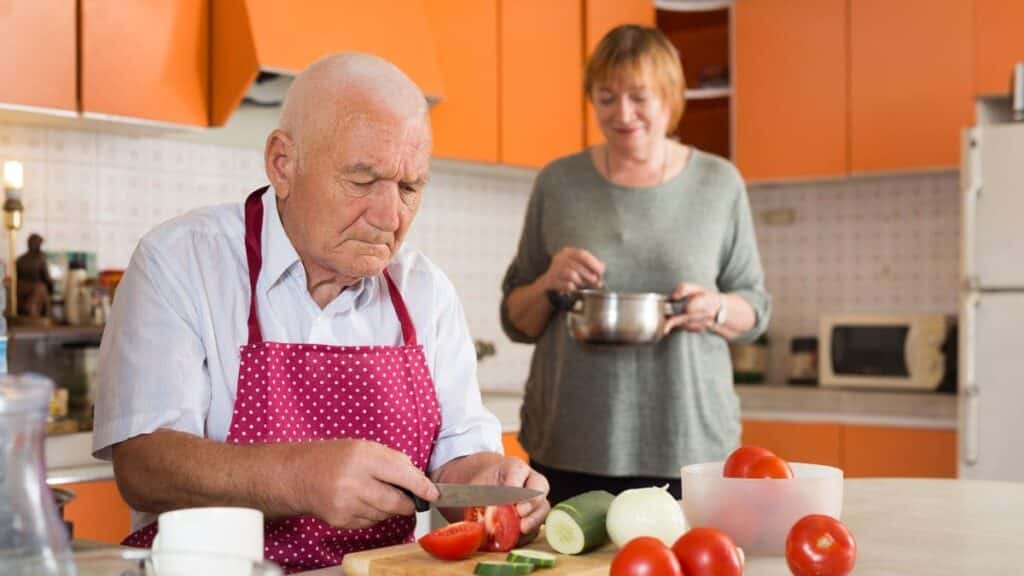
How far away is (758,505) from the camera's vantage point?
142 centimetres

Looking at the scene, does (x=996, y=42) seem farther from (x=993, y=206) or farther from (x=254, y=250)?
(x=254, y=250)

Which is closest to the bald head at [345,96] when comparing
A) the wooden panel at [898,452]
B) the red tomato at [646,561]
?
the red tomato at [646,561]

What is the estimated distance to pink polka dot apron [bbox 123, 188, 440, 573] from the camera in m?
1.58

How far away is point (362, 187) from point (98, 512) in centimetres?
153

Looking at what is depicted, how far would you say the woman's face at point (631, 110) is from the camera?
257 cm

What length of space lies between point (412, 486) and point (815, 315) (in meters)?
3.63

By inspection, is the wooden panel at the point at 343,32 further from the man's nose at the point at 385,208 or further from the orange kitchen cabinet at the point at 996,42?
the orange kitchen cabinet at the point at 996,42

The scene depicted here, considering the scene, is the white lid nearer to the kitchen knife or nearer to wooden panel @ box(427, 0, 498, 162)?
the kitchen knife

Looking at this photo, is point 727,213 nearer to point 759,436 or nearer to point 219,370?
point 219,370

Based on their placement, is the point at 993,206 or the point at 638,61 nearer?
the point at 638,61

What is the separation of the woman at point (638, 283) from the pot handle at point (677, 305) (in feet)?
0.05

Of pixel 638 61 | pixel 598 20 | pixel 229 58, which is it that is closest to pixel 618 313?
pixel 638 61

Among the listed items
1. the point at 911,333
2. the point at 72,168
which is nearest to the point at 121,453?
the point at 72,168

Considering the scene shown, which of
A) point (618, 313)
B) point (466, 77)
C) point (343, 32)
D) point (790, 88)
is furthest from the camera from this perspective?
point (790, 88)
